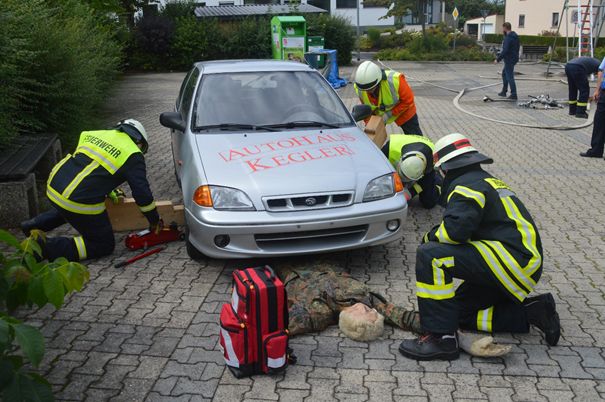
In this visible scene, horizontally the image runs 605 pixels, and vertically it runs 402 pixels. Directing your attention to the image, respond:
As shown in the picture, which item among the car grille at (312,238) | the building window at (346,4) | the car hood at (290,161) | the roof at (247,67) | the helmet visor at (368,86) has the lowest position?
the car grille at (312,238)

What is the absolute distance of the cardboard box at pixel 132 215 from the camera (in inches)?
253

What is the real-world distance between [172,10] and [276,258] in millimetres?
25847

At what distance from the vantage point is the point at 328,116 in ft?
21.6

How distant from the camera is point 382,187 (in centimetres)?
552

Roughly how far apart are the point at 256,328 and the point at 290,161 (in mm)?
2007

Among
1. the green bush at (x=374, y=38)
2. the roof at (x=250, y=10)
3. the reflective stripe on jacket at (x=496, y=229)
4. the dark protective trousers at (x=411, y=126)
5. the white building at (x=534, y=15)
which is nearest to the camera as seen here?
the reflective stripe on jacket at (x=496, y=229)

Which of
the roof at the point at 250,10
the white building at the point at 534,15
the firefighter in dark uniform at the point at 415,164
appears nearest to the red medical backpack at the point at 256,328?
the firefighter in dark uniform at the point at 415,164

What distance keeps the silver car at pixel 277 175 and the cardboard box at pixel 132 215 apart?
0.54 metres

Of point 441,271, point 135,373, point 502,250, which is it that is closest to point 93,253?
point 135,373

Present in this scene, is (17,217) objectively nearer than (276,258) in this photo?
No

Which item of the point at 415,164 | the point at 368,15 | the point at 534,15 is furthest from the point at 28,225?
the point at 368,15

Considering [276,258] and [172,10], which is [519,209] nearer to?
[276,258]

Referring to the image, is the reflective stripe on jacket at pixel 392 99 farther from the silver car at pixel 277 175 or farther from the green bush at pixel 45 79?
the green bush at pixel 45 79

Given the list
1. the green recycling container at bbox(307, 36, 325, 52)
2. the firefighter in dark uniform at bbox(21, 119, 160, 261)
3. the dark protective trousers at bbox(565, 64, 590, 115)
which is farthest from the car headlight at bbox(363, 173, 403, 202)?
the green recycling container at bbox(307, 36, 325, 52)
